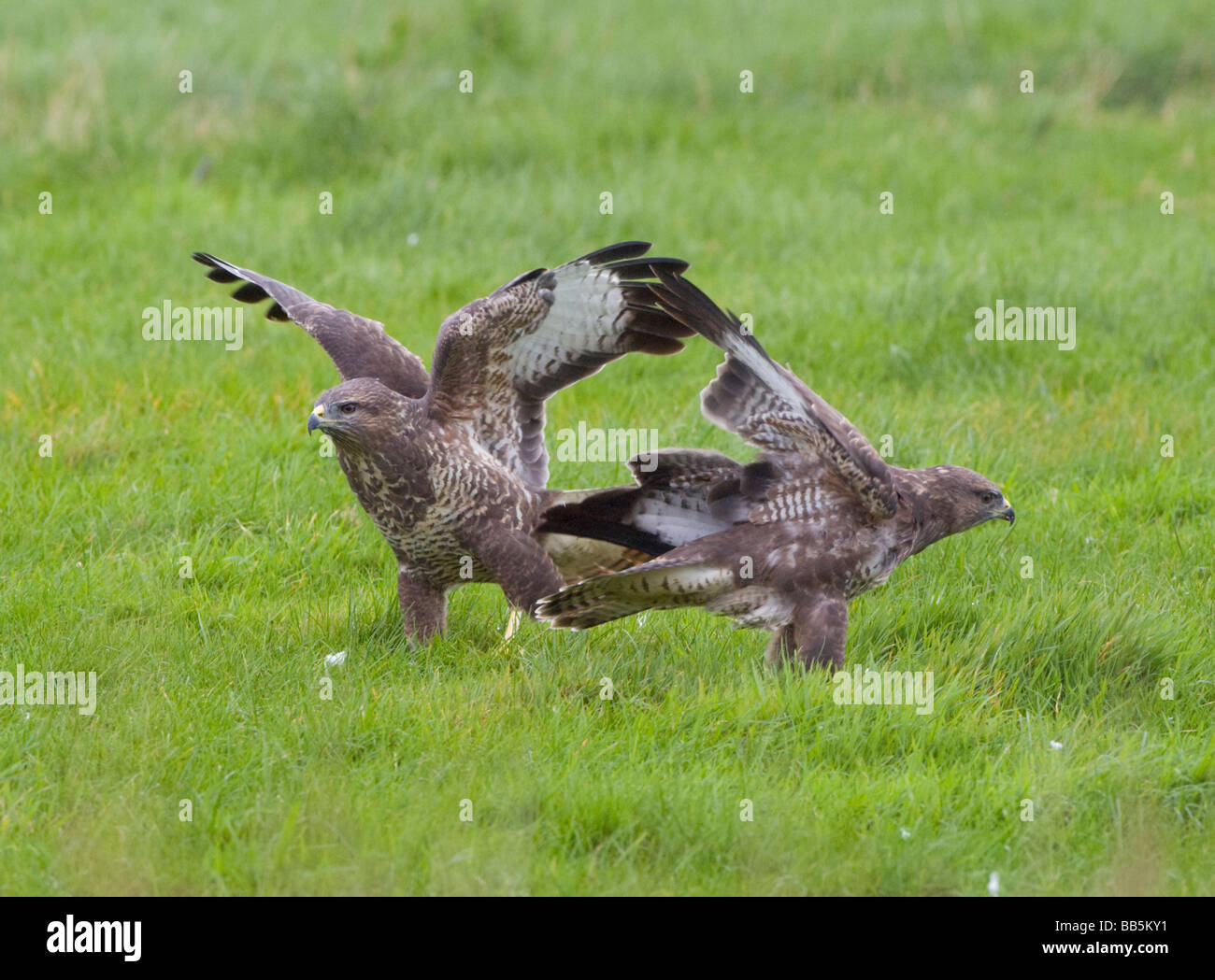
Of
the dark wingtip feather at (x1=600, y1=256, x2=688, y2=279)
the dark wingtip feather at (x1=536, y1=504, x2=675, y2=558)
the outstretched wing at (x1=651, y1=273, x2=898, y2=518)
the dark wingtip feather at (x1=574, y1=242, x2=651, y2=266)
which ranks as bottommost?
the dark wingtip feather at (x1=536, y1=504, x2=675, y2=558)

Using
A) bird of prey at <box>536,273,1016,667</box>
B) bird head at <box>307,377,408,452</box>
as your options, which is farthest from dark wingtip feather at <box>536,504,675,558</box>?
bird head at <box>307,377,408,452</box>

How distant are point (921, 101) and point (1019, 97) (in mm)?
861

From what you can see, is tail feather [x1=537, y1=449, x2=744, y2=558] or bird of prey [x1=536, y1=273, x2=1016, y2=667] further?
tail feather [x1=537, y1=449, x2=744, y2=558]

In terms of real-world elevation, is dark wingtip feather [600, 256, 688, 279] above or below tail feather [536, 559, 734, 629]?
above

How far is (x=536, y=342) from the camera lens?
5637 millimetres

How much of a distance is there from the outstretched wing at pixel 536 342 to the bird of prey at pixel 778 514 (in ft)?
1.65

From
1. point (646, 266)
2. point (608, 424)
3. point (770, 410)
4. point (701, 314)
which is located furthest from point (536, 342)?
point (608, 424)

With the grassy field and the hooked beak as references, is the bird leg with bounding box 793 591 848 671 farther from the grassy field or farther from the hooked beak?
the hooked beak

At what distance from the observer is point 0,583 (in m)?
5.88

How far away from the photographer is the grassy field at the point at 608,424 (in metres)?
4.25

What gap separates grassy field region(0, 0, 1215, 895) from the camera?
4250 mm

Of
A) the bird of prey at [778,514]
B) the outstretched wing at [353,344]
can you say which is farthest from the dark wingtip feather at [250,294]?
the bird of prey at [778,514]

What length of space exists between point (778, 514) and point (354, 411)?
151 centimetres
